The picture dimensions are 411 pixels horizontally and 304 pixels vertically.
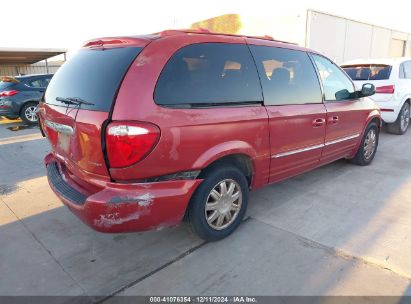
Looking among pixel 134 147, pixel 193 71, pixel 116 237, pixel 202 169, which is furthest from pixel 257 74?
pixel 116 237

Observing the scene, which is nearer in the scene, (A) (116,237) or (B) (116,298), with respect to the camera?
(B) (116,298)

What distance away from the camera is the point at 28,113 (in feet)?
32.1

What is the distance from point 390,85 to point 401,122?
99 centimetres

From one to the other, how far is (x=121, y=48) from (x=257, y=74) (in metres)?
1.28

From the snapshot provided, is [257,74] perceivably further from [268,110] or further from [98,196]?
[98,196]

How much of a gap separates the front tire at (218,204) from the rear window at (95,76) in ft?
3.44

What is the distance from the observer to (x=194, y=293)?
2404mm

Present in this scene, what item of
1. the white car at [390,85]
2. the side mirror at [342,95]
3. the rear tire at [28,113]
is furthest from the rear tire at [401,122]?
the rear tire at [28,113]

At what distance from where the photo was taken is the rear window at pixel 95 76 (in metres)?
2.43

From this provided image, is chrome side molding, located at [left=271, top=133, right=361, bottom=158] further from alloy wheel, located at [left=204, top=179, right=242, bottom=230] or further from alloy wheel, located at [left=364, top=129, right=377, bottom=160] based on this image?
alloy wheel, located at [left=204, top=179, right=242, bottom=230]

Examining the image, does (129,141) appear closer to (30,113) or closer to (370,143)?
(370,143)

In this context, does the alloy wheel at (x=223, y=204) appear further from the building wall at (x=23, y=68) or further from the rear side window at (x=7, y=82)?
the building wall at (x=23, y=68)

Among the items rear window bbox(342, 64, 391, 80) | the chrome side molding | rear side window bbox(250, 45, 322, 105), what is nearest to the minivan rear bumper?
the chrome side molding

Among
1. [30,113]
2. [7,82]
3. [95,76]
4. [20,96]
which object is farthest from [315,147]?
[7,82]
